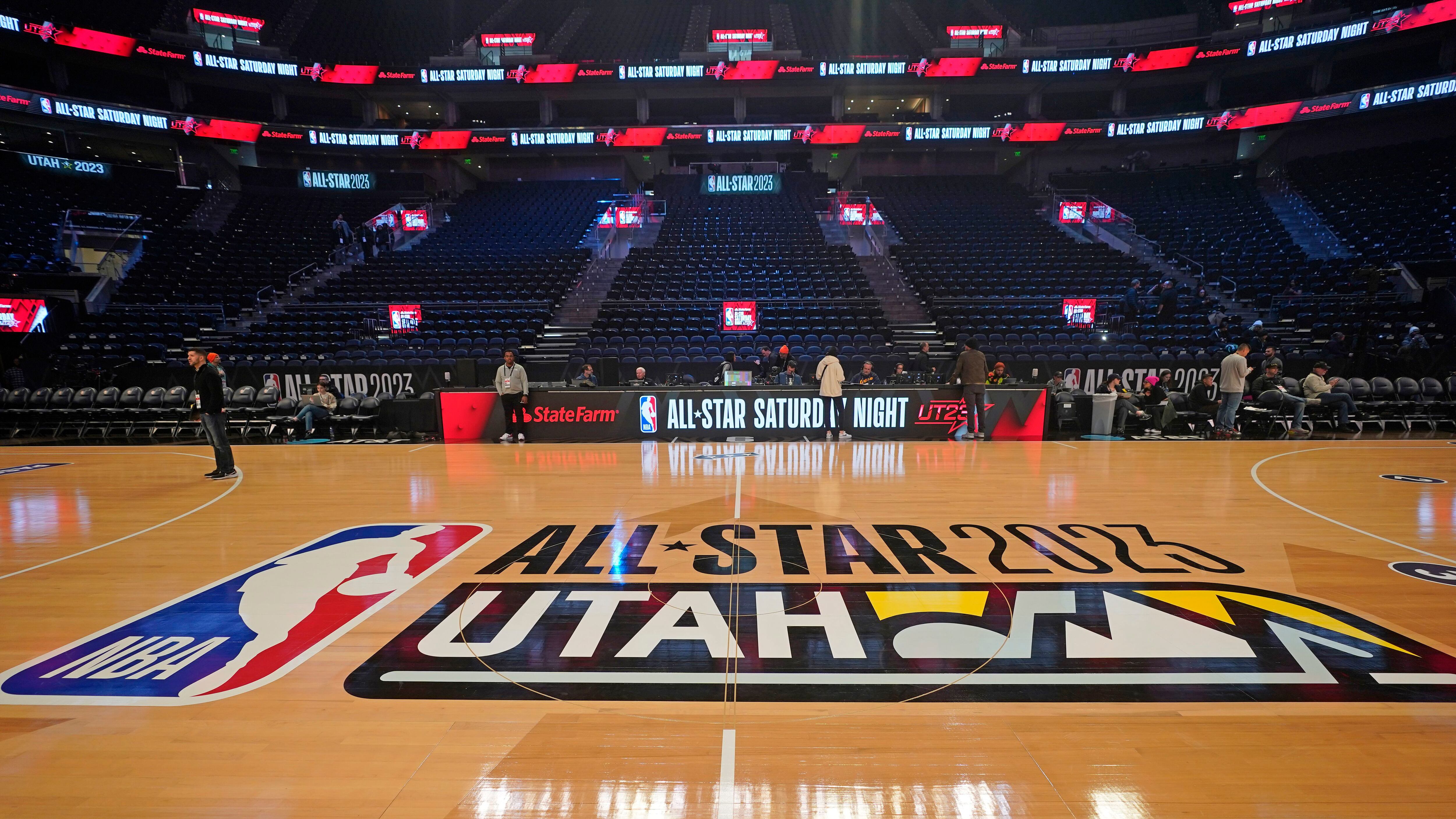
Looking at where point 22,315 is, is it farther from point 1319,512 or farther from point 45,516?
point 1319,512

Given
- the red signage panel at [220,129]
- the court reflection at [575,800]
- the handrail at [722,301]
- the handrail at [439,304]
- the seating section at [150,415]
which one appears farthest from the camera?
the red signage panel at [220,129]

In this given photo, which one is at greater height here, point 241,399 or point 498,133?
point 498,133

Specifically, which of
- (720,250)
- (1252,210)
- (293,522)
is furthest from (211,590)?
(1252,210)

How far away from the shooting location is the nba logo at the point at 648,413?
32.3ft

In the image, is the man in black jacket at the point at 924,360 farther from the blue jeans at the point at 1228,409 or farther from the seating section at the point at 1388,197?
the seating section at the point at 1388,197

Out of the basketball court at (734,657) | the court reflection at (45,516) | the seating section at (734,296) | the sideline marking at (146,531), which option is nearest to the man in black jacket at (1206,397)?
the basketball court at (734,657)

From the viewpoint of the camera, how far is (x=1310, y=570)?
154 inches

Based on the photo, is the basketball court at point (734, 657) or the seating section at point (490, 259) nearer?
the basketball court at point (734, 657)

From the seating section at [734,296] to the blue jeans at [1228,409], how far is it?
20.4 feet

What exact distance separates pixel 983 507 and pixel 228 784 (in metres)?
5.37

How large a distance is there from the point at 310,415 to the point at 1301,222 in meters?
30.5

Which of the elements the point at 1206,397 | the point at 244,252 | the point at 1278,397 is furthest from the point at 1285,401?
the point at 244,252

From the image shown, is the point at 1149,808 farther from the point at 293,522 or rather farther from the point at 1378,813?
the point at 293,522

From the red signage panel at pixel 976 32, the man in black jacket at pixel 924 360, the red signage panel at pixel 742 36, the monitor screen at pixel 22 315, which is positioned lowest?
the man in black jacket at pixel 924 360
